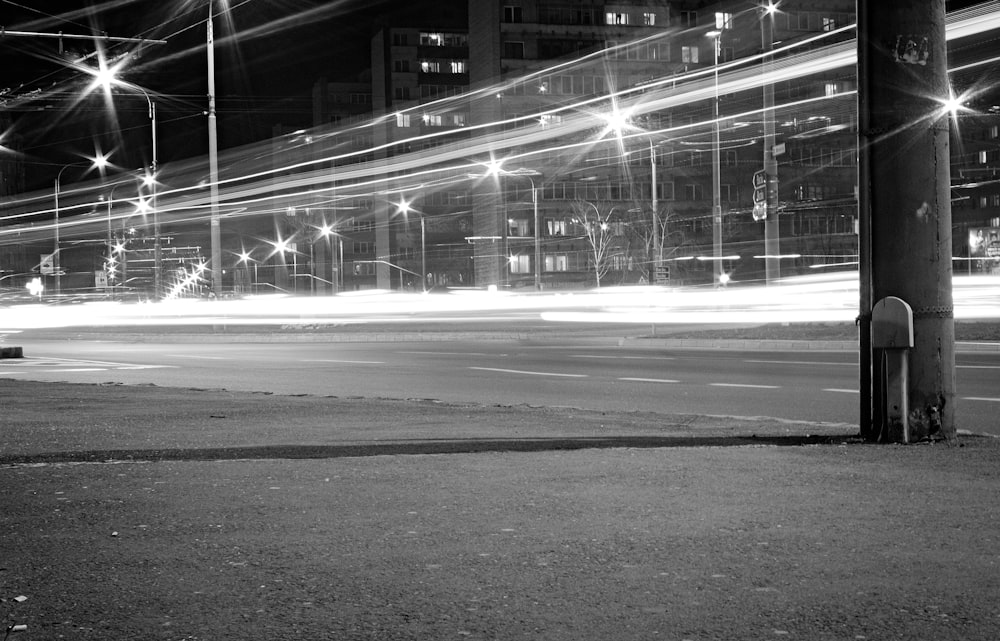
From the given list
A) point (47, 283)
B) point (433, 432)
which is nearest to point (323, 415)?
point (433, 432)

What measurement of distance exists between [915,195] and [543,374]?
11.1 meters

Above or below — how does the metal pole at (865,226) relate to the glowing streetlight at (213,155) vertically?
below

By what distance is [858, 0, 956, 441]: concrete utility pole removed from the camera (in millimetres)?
9070

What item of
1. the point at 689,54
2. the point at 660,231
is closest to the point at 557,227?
the point at 660,231

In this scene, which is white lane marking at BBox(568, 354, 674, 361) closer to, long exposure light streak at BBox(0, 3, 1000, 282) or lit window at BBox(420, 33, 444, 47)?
long exposure light streak at BBox(0, 3, 1000, 282)

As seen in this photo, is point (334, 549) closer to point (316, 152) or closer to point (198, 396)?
point (198, 396)

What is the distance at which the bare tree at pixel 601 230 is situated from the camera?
312ft

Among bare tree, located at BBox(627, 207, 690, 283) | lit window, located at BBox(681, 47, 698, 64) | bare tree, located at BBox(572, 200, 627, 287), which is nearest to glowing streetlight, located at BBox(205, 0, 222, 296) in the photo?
bare tree, located at BBox(627, 207, 690, 283)

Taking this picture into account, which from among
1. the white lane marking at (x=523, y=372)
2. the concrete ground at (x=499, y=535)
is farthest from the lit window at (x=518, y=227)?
the concrete ground at (x=499, y=535)

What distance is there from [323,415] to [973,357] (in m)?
14.2

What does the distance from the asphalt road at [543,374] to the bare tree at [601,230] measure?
2558 inches

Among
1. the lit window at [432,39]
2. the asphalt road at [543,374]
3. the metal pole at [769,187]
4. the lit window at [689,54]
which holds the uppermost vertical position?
the lit window at [432,39]

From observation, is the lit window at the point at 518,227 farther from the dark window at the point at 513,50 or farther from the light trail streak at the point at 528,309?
the light trail streak at the point at 528,309

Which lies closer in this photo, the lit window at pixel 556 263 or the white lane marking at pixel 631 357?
the white lane marking at pixel 631 357
